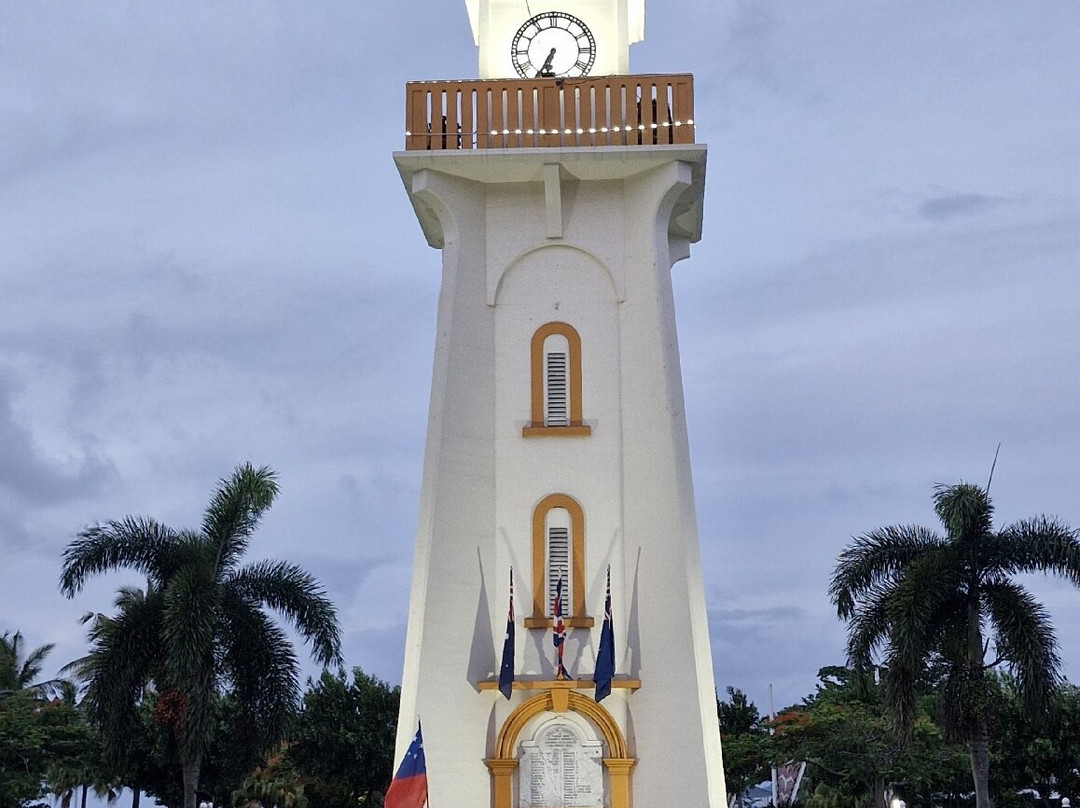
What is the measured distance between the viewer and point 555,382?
76.4 feet

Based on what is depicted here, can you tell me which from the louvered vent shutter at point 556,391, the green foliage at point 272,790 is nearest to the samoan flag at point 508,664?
the louvered vent shutter at point 556,391

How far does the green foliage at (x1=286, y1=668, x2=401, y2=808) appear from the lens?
140 ft

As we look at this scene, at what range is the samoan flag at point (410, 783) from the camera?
61.3 feet

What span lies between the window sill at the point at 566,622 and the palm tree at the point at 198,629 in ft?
22.2

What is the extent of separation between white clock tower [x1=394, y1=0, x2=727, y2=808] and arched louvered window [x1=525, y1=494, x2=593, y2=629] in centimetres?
3

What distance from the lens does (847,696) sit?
1553 inches

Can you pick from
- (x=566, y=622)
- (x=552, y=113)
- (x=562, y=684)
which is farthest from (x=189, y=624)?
(x=552, y=113)

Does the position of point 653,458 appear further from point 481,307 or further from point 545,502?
point 481,307

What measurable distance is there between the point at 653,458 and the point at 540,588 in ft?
8.65

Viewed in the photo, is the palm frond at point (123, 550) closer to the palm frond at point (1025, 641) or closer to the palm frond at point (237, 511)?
the palm frond at point (237, 511)

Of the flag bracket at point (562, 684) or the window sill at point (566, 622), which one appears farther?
the window sill at point (566, 622)

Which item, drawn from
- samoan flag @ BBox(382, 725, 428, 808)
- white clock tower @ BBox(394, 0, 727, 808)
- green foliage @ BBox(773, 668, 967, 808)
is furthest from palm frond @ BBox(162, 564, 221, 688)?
green foliage @ BBox(773, 668, 967, 808)

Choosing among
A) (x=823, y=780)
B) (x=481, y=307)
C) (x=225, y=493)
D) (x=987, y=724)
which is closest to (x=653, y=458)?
(x=481, y=307)

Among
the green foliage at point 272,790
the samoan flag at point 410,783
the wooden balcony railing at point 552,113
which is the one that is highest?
the wooden balcony railing at point 552,113
